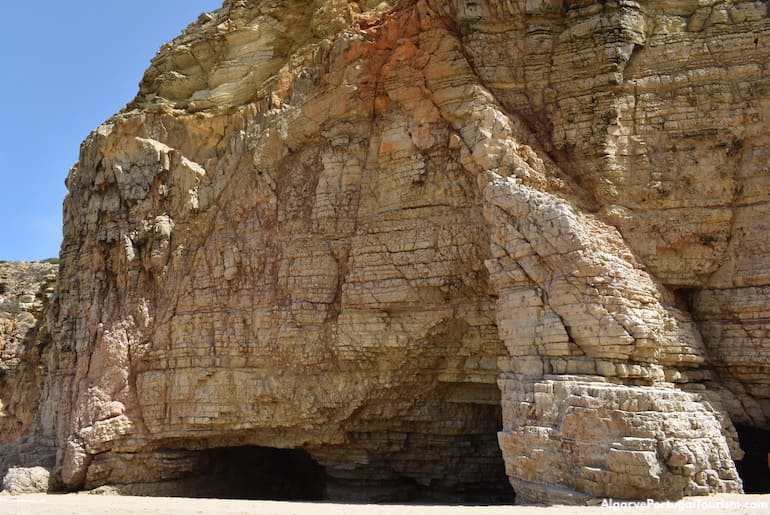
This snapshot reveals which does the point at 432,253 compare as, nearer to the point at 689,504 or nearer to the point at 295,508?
the point at 295,508

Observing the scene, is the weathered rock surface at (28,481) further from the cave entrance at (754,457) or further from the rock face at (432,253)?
the cave entrance at (754,457)

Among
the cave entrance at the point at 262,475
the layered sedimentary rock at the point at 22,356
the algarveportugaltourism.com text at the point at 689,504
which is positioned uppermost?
the layered sedimentary rock at the point at 22,356

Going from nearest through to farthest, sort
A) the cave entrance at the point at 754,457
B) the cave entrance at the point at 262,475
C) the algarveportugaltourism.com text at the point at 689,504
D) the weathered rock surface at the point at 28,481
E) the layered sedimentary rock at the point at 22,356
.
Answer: the algarveportugaltourism.com text at the point at 689,504 → the cave entrance at the point at 754,457 → the weathered rock surface at the point at 28,481 → the cave entrance at the point at 262,475 → the layered sedimentary rock at the point at 22,356

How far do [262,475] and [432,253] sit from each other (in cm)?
984

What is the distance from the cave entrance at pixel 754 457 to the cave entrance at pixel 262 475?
397 inches

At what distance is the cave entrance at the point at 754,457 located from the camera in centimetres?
1124

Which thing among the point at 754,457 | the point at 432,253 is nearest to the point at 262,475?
the point at 432,253

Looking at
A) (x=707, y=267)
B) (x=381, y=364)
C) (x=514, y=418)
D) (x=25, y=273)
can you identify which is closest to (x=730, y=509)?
(x=514, y=418)

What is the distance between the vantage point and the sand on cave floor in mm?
8203

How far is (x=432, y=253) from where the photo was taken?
→ 41.9 feet

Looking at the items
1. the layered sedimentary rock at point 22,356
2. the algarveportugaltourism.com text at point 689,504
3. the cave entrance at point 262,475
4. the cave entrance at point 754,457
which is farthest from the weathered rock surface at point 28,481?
the cave entrance at point 754,457

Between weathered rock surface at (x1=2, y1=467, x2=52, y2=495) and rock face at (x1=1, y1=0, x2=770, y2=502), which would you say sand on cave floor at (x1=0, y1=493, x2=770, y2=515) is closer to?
rock face at (x1=1, y1=0, x2=770, y2=502)

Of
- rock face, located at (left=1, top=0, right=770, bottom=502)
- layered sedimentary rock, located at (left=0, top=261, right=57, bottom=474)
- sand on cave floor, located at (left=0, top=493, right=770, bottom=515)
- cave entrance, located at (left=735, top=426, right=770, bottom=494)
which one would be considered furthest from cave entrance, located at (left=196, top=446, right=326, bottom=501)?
cave entrance, located at (left=735, top=426, right=770, bottom=494)

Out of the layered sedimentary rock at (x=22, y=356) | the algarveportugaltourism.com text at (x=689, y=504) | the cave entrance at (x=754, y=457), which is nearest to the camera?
the algarveportugaltourism.com text at (x=689, y=504)
